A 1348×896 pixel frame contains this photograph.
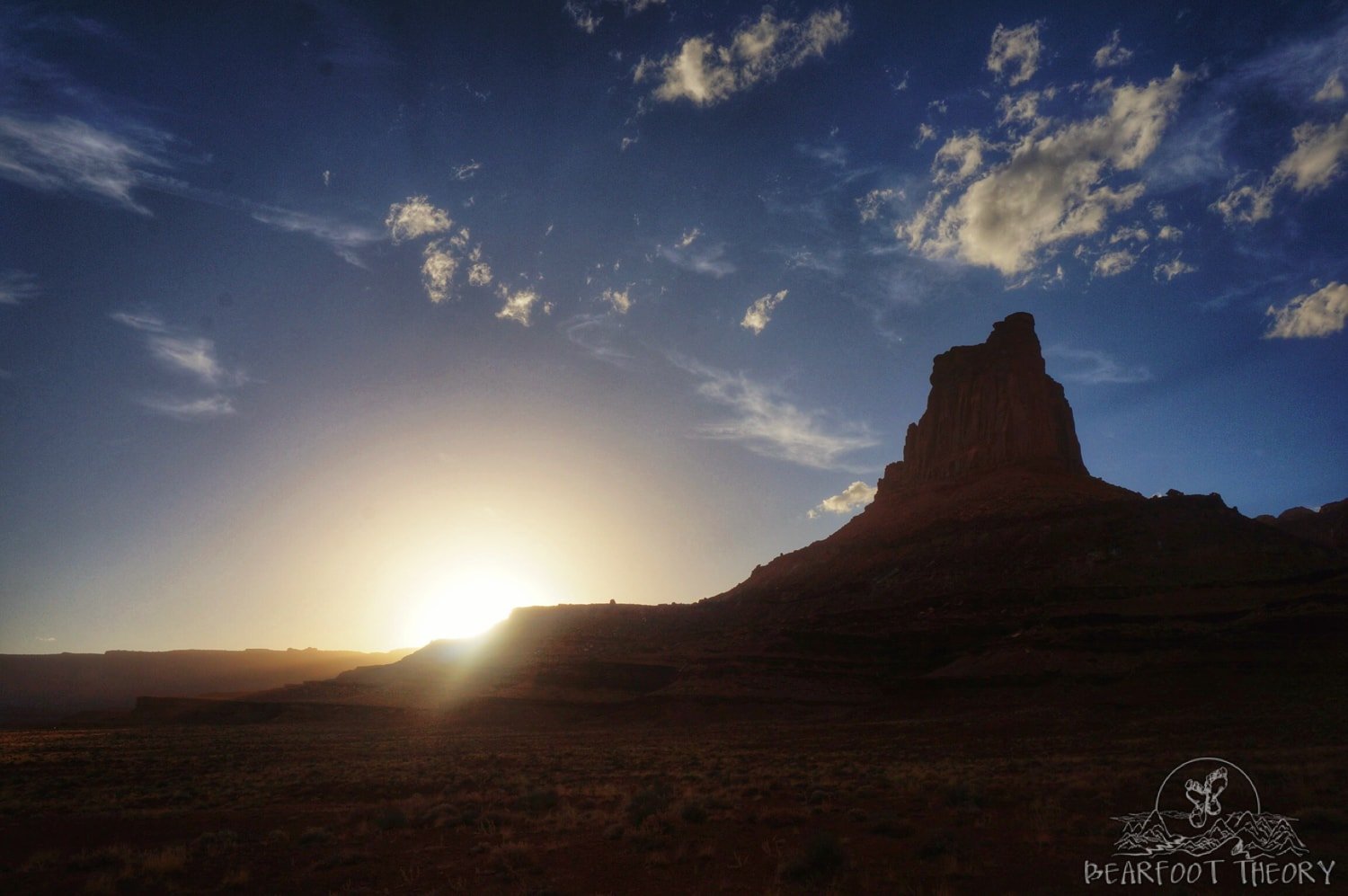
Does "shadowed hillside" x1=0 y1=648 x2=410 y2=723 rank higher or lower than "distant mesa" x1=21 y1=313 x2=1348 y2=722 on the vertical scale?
lower

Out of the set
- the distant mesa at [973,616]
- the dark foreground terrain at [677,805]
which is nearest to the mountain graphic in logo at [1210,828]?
the dark foreground terrain at [677,805]

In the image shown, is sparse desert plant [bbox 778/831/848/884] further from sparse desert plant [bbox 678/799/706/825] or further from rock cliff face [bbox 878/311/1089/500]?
rock cliff face [bbox 878/311/1089/500]

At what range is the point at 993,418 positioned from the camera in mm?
88250

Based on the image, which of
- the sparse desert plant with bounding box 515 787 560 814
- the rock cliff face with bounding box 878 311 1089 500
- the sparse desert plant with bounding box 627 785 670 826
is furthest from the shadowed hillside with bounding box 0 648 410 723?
the sparse desert plant with bounding box 627 785 670 826

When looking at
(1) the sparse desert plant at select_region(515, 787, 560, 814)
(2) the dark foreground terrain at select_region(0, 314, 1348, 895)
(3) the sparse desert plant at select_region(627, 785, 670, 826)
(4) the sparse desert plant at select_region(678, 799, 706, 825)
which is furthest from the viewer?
(1) the sparse desert plant at select_region(515, 787, 560, 814)

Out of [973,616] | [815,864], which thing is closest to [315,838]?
[815,864]

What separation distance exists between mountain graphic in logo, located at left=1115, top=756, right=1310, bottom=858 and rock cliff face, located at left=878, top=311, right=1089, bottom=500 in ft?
244

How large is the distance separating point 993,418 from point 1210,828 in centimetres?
8412

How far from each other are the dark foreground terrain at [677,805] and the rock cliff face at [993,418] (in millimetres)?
53472

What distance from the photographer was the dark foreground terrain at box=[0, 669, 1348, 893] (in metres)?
10.3

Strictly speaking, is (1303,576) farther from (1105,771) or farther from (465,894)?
(465,894)

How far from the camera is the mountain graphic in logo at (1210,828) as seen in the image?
10109 mm

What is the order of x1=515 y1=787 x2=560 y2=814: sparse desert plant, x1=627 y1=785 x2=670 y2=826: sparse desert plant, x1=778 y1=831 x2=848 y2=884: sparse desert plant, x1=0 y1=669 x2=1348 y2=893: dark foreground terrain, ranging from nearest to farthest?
x1=778 y1=831 x2=848 y2=884: sparse desert plant, x1=0 y1=669 x2=1348 y2=893: dark foreground terrain, x1=627 y1=785 x2=670 y2=826: sparse desert plant, x1=515 y1=787 x2=560 y2=814: sparse desert plant

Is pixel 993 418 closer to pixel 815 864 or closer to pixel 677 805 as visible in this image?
pixel 677 805
